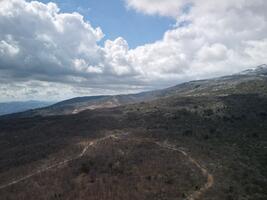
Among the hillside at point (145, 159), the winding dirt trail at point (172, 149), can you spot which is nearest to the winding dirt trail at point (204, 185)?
the winding dirt trail at point (172, 149)

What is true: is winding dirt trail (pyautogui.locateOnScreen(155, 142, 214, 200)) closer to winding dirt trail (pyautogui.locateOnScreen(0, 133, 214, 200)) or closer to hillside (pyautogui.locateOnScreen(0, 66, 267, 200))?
winding dirt trail (pyautogui.locateOnScreen(0, 133, 214, 200))

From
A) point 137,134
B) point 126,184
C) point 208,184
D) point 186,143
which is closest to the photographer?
point 208,184

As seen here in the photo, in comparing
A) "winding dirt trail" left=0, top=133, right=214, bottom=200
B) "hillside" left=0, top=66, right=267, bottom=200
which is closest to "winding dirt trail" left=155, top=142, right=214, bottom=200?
"winding dirt trail" left=0, top=133, right=214, bottom=200

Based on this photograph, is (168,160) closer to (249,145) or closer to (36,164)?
(249,145)

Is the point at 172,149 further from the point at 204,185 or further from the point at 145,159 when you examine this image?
the point at 204,185

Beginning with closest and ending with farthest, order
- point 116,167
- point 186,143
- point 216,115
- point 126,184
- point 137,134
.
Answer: point 126,184, point 116,167, point 186,143, point 137,134, point 216,115

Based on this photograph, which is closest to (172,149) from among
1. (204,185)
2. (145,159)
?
(145,159)

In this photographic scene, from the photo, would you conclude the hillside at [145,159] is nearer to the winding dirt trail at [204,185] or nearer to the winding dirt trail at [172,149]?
the winding dirt trail at [172,149]

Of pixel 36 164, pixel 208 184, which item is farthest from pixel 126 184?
pixel 36 164
